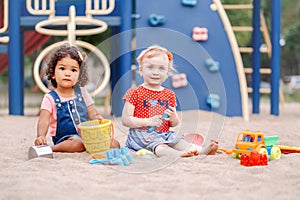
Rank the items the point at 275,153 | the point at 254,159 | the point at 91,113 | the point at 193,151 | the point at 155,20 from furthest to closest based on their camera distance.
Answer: the point at 155,20 → the point at 91,113 → the point at 193,151 → the point at 275,153 → the point at 254,159

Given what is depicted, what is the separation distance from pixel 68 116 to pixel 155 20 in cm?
287

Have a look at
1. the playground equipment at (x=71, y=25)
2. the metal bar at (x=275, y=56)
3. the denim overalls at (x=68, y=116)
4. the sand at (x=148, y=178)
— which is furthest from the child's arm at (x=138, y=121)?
the metal bar at (x=275, y=56)

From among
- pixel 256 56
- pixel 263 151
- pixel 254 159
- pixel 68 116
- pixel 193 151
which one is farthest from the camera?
pixel 256 56

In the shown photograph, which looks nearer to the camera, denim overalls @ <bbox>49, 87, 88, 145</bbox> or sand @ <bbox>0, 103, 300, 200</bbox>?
sand @ <bbox>0, 103, 300, 200</bbox>

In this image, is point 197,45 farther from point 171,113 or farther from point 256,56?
point 171,113

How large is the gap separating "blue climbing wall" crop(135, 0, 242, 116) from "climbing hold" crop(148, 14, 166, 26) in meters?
0.01

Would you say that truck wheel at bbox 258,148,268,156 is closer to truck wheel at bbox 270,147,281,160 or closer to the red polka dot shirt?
truck wheel at bbox 270,147,281,160

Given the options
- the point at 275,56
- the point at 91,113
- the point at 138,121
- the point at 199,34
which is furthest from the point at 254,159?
the point at 275,56

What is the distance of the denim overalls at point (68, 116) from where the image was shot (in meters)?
3.39

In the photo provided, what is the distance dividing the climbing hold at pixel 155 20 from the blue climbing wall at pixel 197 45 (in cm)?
1

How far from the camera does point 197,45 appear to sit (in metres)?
5.93

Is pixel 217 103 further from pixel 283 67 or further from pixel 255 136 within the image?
pixel 283 67

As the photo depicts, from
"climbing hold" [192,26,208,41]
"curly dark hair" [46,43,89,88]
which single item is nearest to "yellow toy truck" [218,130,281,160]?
"curly dark hair" [46,43,89,88]

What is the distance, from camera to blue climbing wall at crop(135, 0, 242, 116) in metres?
5.88
